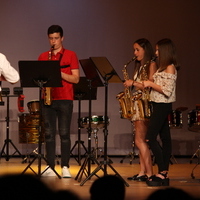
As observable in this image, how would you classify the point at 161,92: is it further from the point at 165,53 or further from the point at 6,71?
the point at 6,71

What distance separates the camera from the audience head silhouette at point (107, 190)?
1.32 metres

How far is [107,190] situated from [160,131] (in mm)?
3829

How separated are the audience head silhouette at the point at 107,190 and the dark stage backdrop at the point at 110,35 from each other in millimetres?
A: 7912

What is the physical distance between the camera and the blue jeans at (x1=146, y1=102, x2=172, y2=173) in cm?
493

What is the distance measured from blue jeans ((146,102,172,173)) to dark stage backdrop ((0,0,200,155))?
4296mm

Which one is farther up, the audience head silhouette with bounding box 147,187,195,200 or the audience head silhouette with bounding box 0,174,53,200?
the audience head silhouette with bounding box 0,174,53,200

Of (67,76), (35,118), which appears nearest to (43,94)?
(67,76)

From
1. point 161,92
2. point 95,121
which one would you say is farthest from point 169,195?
point 95,121

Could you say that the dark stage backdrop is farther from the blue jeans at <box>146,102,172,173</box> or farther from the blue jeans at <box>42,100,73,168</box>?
the blue jeans at <box>146,102,172,173</box>

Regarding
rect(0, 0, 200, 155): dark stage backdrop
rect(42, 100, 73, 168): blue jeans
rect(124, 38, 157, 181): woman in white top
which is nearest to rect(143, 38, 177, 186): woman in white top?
rect(124, 38, 157, 181): woman in white top

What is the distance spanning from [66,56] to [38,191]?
4366mm

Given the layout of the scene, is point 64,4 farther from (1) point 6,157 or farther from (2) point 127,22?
(1) point 6,157

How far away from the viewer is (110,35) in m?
9.34

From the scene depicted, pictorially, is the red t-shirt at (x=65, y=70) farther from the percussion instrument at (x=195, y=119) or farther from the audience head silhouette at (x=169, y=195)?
the audience head silhouette at (x=169, y=195)
